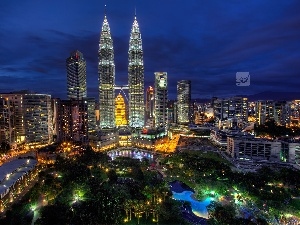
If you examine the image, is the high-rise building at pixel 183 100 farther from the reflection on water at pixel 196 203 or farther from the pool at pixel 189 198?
the reflection on water at pixel 196 203

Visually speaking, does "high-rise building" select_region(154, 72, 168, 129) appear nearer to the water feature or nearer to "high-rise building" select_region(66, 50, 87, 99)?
the water feature

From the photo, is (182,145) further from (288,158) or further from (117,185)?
(117,185)

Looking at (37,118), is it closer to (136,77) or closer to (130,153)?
(130,153)

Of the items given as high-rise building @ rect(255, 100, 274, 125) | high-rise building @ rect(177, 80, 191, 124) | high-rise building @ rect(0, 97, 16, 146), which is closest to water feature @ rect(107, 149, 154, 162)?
high-rise building @ rect(0, 97, 16, 146)

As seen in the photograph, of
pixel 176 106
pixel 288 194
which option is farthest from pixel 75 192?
pixel 176 106

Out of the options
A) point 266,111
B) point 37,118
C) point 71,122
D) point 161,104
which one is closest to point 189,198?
point 71,122
